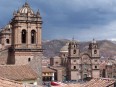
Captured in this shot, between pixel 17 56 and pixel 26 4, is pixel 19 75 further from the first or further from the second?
Result: pixel 26 4

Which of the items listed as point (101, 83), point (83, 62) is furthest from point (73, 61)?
point (101, 83)

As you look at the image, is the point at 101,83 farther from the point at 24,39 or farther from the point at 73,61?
the point at 73,61

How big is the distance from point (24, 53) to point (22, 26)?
3265 mm

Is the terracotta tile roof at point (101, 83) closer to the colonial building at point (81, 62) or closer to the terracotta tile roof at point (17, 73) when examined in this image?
the terracotta tile roof at point (17, 73)

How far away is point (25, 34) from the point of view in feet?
138

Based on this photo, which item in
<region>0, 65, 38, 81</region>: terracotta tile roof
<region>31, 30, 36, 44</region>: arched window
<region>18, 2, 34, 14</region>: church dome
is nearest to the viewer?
<region>0, 65, 38, 81</region>: terracotta tile roof

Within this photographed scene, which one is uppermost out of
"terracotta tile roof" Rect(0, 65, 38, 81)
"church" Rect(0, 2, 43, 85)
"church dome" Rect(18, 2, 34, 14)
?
"church dome" Rect(18, 2, 34, 14)

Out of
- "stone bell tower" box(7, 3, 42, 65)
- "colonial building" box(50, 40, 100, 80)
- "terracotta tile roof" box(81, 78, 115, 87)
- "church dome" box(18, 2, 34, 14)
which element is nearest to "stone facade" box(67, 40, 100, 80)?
"colonial building" box(50, 40, 100, 80)

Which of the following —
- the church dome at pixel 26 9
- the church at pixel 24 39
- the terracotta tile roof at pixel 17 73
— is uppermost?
the church dome at pixel 26 9

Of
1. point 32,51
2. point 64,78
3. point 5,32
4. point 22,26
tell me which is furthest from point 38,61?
point 64,78

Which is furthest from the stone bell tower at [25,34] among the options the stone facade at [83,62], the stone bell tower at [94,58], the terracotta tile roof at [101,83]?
the stone bell tower at [94,58]

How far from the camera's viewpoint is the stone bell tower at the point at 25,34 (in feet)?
134

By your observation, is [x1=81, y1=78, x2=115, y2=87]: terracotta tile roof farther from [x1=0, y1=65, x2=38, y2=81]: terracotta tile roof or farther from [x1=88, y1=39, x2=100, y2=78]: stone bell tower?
[x1=88, y1=39, x2=100, y2=78]: stone bell tower

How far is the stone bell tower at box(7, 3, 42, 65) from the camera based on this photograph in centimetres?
4094
